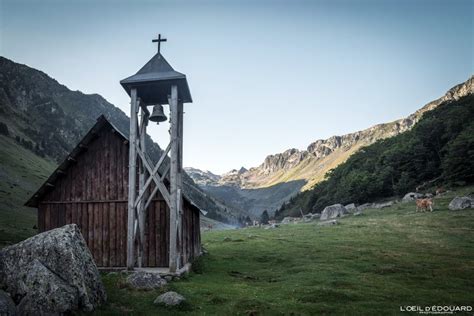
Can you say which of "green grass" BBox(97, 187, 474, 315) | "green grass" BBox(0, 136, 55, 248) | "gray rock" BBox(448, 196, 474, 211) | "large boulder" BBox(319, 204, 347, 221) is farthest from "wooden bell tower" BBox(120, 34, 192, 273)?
"large boulder" BBox(319, 204, 347, 221)

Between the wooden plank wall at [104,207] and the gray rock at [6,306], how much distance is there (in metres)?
11.1

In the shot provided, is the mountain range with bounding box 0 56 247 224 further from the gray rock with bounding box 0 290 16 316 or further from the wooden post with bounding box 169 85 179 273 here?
the gray rock with bounding box 0 290 16 316

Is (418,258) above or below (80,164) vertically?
below

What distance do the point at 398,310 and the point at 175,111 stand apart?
1560 centimetres

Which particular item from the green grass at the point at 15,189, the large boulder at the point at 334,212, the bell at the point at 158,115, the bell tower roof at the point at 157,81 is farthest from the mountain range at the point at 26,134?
the large boulder at the point at 334,212

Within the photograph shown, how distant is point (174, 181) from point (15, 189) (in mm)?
54405

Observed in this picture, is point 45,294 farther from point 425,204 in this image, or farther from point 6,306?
point 425,204

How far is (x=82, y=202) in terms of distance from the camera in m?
23.0

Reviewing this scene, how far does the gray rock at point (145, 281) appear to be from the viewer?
15955mm

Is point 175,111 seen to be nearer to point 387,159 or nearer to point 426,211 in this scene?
point 426,211

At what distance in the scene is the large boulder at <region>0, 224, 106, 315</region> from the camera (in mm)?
11219

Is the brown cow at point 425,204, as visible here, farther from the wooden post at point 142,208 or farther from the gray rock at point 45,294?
the gray rock at point 45,294

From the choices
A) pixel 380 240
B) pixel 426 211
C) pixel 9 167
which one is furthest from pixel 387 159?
pixel 9 167

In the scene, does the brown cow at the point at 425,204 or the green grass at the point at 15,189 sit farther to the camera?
the brown cow at the point at 425,204
